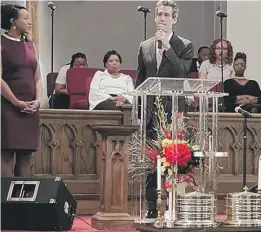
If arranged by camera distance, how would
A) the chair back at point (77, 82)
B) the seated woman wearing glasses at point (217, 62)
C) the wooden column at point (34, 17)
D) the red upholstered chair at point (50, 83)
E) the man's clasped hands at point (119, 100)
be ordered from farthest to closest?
the wooden column at point (34, 17) → the red upholstered chair at point (50, 83) → the chair back at point (77, 82) → the seated woman wearing glasses at point (217, 62) → the man's clasped hands at point (119, 100)

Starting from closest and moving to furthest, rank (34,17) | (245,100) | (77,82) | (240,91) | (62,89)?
(245,100)
(240,91)
(77,82)
(62,89)
(34,17)

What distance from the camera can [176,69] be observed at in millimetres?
4703

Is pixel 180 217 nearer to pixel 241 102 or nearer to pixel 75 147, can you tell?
pixel 75 147

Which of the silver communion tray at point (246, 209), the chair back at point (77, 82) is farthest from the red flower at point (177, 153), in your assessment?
the chair back at point (77, 82)

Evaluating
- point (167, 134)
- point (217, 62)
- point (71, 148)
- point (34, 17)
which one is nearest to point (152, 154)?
point (167, 134)

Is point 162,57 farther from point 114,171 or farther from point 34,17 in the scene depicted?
point 34,17

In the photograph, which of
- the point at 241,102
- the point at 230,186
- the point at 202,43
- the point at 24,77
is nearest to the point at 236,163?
the point at 230,186

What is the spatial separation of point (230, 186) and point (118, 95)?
142cm

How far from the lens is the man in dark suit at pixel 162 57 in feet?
14.9

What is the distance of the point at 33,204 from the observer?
4527 millimetres

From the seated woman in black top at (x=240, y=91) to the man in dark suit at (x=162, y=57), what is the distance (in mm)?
2448

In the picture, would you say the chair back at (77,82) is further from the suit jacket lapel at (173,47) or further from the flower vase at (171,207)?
the flower vase at (171,207)

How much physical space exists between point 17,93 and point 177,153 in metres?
1.40

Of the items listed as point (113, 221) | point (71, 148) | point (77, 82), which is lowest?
point (113, 221)
